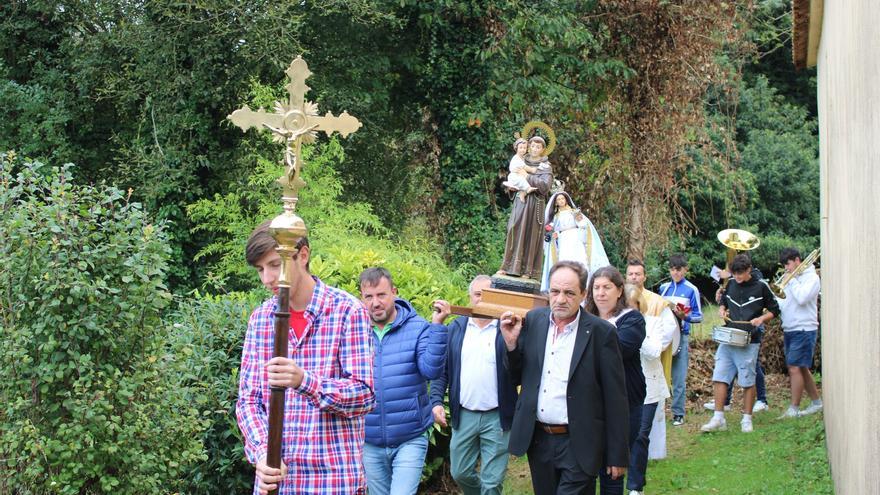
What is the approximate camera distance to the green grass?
32.5 ft

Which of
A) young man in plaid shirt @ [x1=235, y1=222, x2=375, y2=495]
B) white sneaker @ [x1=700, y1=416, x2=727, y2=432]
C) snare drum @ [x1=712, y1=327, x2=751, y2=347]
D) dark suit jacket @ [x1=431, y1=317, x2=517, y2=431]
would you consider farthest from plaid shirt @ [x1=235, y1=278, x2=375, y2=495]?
white sneaker @ [x1=700, y1=416, x2=727, y2=432]

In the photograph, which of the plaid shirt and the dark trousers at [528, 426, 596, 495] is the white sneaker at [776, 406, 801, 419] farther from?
the plaid shirt

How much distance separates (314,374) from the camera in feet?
14.2

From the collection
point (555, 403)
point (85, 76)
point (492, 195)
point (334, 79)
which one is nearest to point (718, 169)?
point (492, 195)

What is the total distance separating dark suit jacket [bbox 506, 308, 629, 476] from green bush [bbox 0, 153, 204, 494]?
82.5 inches

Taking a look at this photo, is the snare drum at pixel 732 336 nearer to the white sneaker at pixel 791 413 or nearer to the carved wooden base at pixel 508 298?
the white sneaker at pixel 791 413

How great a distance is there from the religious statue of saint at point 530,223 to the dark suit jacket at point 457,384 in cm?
126

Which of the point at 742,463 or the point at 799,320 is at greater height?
the point at 799,320

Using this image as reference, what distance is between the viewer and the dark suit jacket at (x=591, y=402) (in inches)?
242

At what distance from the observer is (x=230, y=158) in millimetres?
17641

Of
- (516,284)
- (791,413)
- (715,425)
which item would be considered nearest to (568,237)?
(516,284)

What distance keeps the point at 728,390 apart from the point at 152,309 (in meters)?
9.12

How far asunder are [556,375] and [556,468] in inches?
21.8

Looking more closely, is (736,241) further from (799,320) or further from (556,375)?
(556,375)
